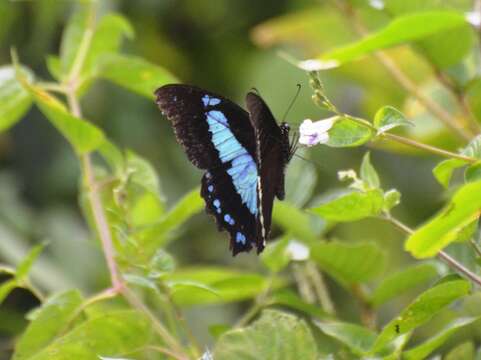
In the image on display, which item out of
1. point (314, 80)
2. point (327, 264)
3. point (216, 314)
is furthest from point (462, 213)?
point (216, 314)

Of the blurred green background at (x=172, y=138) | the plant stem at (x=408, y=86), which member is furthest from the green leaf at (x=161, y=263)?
the blurred green background at (x=172, y=138)

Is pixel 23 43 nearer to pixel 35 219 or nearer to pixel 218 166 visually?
pixel 35 219

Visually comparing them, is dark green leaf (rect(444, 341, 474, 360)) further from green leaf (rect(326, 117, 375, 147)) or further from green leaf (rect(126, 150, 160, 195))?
green leaf (rect(126, 150, 160, 195))

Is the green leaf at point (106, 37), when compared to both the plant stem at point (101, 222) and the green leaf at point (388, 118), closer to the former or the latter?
the plant stem at point (101, 222)

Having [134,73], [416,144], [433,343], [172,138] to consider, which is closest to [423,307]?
[433,343]

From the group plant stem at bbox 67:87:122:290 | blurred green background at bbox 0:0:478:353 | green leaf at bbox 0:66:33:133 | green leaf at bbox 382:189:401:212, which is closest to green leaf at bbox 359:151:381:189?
green leaf at bbox 382:189:401:212

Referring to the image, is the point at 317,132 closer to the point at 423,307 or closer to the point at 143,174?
the point at 423,307
